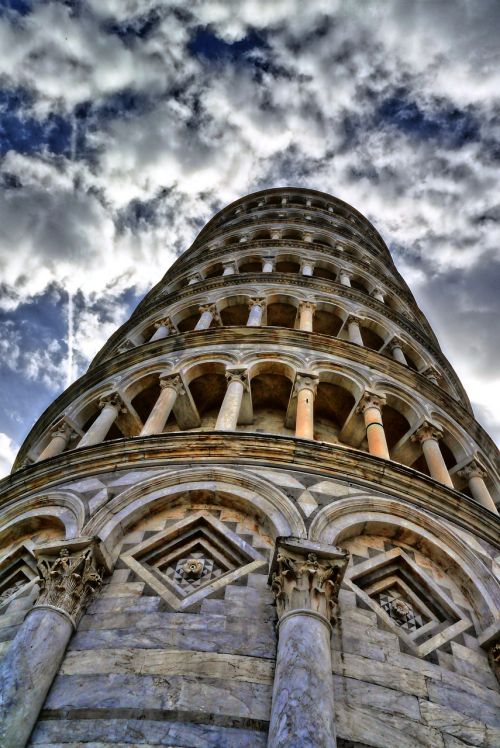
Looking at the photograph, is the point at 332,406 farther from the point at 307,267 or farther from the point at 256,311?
the point at 307,267

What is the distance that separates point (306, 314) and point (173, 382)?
16.1 ft

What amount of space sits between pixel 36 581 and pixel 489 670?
Answer: 16.8 feet

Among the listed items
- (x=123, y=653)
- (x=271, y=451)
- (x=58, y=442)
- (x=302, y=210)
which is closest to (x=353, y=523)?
(x=271, y=451)

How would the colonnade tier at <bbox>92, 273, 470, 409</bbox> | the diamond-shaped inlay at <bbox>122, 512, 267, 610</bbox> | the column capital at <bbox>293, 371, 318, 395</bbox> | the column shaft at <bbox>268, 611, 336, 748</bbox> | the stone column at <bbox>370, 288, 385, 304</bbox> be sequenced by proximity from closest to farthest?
the column shaft at <bbox>268, 611, 336, 748</bbox>, the diamond-shaped inlay at <bbox>122, 512, 267, 610</bbox>, the column capital at <bbox>293, 371, 318, 395</bbox>, the colonnade tier at <bbox>92, 273, 470, 409</bbox>, the stone column at <bbox>370, 288, 385, 304</bbox>

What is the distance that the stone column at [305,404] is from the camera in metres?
9.60

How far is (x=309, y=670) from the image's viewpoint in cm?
496

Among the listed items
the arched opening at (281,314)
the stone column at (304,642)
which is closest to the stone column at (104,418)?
the stone column at (304,642)

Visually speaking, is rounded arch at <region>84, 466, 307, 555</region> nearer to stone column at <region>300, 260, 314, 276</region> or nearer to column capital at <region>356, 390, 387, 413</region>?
column capital at <region>356, 390, 387, 413</region>

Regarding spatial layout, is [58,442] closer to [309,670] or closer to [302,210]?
[309,670]

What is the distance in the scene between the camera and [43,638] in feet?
18.0

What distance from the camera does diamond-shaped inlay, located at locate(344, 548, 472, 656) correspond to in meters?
6.34

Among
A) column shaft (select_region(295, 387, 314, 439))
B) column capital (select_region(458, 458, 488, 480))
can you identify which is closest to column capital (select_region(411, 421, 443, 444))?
column capital (select_region(458, 458, 488, 480))

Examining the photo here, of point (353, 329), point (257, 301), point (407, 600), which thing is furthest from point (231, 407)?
point (353, 329)

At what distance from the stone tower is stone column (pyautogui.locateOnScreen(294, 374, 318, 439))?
46 mm
